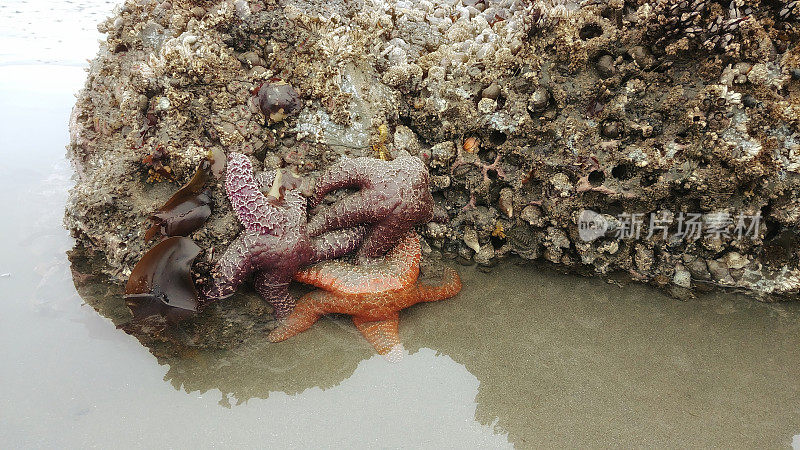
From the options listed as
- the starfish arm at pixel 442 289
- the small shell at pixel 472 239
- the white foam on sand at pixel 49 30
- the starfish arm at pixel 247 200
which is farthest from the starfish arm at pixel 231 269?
the white foam on sand at pixel 49 30

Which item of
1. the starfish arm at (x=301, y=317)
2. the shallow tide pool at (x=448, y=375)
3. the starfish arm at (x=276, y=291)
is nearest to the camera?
the shallow tide pool at (x=448, y=375)

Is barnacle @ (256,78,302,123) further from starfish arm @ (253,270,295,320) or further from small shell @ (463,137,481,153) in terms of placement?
small shell @ (463,137,481,153)

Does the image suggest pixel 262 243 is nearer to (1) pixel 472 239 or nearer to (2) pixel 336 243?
(2) pixel 336 243

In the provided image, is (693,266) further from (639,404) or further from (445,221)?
(445,221)

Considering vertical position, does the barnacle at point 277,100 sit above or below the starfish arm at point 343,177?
above

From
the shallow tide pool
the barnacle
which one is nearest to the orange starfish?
the shallow tide pool

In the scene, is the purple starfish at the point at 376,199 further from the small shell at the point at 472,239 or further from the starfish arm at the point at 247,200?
the small shell at the point at 472,239

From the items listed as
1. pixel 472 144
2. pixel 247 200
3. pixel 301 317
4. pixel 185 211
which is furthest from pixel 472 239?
pixel 185 211
